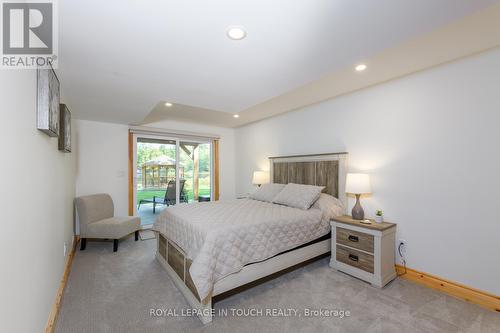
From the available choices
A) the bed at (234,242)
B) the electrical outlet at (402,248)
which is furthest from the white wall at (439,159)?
the bed at (234,242)

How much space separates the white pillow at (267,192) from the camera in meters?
3.75

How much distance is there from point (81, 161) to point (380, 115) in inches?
191

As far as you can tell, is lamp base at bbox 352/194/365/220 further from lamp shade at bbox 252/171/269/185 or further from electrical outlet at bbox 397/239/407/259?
lamp shade at bbox 252/171/269/185

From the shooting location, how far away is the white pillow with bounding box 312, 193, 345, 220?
3.00 m

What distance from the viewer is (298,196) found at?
3242 mm

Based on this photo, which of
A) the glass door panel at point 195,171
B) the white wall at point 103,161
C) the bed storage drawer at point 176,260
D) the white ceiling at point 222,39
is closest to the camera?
the white ceiling at point 222,39

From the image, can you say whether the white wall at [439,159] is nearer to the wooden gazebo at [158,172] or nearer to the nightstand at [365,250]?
the nightstand at [365,250]

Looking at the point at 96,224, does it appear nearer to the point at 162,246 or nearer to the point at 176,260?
the point at 162,246

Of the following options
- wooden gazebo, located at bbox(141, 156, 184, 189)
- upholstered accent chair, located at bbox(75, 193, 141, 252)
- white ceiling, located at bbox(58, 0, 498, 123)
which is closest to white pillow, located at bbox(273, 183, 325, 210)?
white ceiling, located at bbox(58, 0, 498, 123)

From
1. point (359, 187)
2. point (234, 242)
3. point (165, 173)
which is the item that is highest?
point (165, 173)

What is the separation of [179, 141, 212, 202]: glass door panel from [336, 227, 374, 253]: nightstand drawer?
138 inches

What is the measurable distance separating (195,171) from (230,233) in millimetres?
3462

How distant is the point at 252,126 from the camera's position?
518cm

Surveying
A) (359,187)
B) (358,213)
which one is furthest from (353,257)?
→ (359,187)
